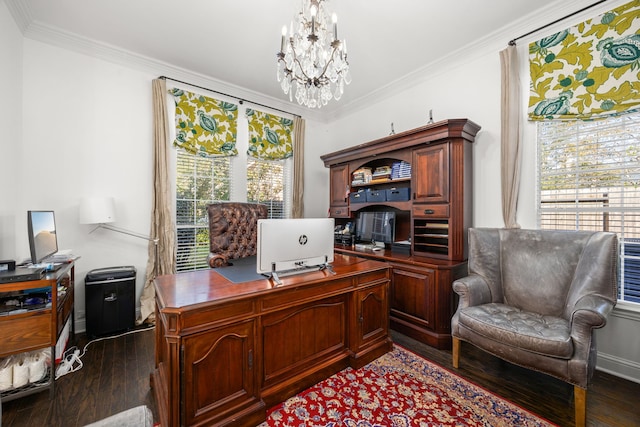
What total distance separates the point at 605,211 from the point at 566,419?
1617 mm

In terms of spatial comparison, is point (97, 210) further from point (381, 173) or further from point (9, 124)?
point (381, 173)

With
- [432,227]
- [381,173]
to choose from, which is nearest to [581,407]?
[432,227]

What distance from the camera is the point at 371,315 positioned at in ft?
7.29

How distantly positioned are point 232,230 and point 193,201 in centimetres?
98

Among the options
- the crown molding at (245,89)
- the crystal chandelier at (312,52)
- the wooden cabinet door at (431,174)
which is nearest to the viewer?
the crystal chandelier at (312,52)

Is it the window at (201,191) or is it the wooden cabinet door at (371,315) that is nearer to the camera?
the wooden cabinet door at (371,315)

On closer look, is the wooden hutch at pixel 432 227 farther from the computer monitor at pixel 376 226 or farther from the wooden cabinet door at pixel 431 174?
the computer monitor at pixel 376 226

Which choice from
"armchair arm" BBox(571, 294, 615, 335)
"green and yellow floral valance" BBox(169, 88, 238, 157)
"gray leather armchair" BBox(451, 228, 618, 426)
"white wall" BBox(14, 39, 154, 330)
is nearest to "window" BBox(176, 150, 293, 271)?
"green and yellow floral valance" BBox(169, 88, 238, 157)

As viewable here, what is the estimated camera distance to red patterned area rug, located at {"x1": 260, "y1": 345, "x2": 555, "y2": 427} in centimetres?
158

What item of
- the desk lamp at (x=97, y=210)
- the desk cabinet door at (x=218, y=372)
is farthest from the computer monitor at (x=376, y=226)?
the desk lamp at (x=97, y=210)

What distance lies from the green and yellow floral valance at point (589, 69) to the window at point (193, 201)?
145 inches

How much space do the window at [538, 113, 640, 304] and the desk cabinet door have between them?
277 centimetres

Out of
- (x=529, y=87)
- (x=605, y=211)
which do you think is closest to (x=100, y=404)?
(x=605, y=211)

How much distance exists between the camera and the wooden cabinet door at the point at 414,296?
251 cm
